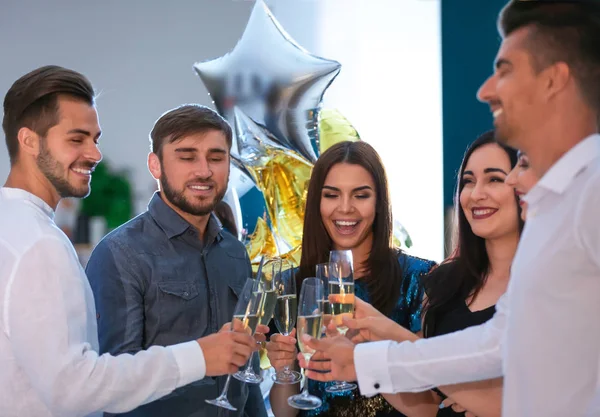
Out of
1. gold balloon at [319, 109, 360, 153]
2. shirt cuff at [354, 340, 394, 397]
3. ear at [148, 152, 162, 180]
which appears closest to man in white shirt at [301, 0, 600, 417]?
shirt cuff at [354, 340, 394, 397]

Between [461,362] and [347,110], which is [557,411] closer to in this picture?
[461,362]

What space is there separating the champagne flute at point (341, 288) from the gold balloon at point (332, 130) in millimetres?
1283

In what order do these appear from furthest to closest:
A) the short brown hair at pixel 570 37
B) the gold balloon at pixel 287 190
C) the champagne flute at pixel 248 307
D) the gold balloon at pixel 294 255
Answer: the gold balloon at pixel 287 190 → the gold balloon at pixel 294 255 → the champagne flute at pixel 248 307 → the short brown hair at pixel 570 37

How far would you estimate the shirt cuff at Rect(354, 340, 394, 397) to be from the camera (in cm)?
166

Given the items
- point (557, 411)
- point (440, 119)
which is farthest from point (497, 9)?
point (557, 411)

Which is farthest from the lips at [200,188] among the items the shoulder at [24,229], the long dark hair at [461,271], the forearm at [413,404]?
the forearm at [413,404]

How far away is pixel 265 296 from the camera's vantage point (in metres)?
1.97

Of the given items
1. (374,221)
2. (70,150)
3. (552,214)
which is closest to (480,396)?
(552,214)

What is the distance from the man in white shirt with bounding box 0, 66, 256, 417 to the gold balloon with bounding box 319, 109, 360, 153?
57.2 inches

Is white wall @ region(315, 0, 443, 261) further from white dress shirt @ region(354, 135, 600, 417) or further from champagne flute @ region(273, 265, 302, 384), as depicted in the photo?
white dress shirt @ region(354, 135, 600, 417)

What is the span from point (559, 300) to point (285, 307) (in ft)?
3.08

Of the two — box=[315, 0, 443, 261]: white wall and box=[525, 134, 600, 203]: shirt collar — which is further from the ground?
box=[315, 0, 443, 261]: white wall

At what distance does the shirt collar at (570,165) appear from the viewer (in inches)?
52.0

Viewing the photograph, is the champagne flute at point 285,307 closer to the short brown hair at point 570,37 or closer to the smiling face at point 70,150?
the smiling face at point 70,150
